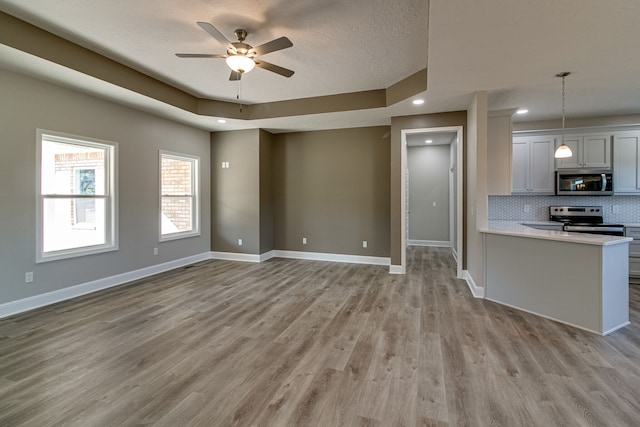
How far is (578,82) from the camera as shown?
3531mm

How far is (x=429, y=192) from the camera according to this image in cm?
802

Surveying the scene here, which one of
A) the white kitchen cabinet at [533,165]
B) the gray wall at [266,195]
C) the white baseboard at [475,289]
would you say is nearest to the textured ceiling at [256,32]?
the gray wall at [266,195]

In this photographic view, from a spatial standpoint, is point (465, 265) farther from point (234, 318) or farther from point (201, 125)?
point (201, 125)

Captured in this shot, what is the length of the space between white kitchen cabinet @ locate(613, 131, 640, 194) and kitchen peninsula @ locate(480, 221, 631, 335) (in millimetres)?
2616

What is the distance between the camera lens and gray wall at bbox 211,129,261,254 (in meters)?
6.17

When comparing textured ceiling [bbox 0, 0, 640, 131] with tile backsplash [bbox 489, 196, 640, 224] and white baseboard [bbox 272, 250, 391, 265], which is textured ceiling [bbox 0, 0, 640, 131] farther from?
white baseboard [bbox 272, 250, 391, 265]

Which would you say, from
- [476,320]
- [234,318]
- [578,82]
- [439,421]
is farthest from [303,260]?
[578,82]

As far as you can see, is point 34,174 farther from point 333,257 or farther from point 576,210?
point 576,210

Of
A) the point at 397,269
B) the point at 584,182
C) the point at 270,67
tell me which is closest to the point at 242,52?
the point at 270,67

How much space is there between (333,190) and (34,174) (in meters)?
4.65

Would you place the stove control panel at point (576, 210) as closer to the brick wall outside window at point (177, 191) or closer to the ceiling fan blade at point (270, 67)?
the ceiling fan blade at point (270, 67)

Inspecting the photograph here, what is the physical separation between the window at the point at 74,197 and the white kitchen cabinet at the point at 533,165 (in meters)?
6.76

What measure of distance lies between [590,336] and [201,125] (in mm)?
6549

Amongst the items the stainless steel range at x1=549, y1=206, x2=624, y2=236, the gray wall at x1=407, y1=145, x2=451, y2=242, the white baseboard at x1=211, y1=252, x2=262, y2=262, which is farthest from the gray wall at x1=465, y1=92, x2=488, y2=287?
the white baseboard at x1=211, y1=252, x2=262, y2=262
